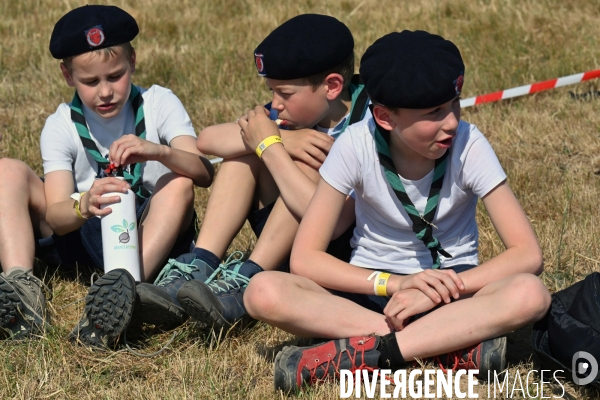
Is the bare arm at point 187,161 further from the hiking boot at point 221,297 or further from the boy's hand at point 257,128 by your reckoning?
the hiking boot at point 221,297

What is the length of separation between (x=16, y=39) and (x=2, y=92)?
1.21 metres

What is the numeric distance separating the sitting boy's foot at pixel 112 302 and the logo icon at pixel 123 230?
0.75ft

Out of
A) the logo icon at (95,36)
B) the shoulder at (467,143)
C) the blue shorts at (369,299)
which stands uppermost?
the logo icon at (95,36)

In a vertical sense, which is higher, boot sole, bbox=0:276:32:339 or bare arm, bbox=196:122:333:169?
bare arm, bbox=196:122:333:169

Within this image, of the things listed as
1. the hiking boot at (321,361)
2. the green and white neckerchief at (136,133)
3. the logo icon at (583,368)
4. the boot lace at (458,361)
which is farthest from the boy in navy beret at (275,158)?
the logo icon at (583,368)

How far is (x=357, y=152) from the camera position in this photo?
12.4 ft

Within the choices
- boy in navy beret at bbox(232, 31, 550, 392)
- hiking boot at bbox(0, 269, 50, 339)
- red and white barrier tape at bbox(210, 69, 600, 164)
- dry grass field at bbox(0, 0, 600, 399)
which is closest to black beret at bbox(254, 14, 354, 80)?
boy in navy beret at bbox(232, 31, 550, 392)

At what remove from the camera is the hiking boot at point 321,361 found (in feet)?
11.5

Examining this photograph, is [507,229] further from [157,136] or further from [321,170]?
[157,136]

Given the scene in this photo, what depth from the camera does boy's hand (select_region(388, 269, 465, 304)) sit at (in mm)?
3500

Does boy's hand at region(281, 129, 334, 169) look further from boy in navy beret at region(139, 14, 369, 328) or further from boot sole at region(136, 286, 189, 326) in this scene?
boot sole at region(136, 286, 189, 326)

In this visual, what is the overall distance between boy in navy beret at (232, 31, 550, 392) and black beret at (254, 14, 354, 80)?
42 centimetres

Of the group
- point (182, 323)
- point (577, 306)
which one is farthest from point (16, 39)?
point (577, 306)

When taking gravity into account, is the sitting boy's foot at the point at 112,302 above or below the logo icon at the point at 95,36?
Result: below
